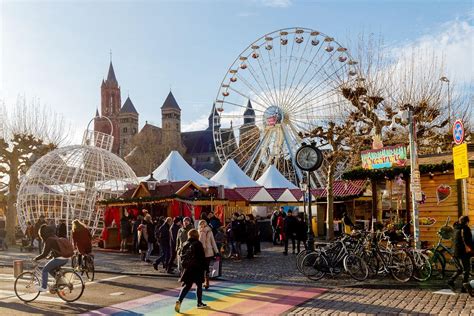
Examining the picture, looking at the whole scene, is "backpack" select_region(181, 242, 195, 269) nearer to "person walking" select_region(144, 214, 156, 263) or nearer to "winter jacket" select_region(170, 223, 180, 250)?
"winter jacket" select_region(170, 223, 180, 250)

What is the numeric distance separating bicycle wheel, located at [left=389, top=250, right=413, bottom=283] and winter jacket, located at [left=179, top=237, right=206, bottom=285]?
519cm

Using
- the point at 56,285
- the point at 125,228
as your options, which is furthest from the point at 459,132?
the point at 125,228

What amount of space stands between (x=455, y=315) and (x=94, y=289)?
8210 millimetres

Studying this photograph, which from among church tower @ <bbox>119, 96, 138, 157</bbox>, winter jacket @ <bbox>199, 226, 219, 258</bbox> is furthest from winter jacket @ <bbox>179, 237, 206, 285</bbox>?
church tower @ <bbox>119, 96, 138, 157</bbox>

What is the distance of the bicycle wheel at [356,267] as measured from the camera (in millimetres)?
12328

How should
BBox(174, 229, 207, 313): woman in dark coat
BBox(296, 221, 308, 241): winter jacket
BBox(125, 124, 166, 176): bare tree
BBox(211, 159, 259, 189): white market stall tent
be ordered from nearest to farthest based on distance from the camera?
1. BBox(174, 229, 207, 313): woman in dark coat
2. BBox(296, 221, 308, 241): winter jacket
3. BBox(211, 159, 259, 189): white market stall tent
4. BBox(125, 124, 166, 176): bare tree

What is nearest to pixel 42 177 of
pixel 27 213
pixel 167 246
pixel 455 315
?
pixel 27 213

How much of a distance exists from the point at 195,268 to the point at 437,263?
6467 millimetres

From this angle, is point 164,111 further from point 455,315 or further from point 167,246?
point 455,315

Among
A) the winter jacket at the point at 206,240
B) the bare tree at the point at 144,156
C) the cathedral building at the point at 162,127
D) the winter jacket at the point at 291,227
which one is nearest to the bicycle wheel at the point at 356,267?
the winter jacket at the point at 206,240

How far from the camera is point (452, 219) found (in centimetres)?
1372

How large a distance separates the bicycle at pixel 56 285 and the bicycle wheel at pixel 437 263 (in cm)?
820

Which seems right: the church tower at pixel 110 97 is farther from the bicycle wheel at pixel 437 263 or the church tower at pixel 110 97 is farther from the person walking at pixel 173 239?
the bicycle wheel at pixel 437 263

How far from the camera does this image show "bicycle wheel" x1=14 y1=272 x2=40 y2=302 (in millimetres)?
10672
